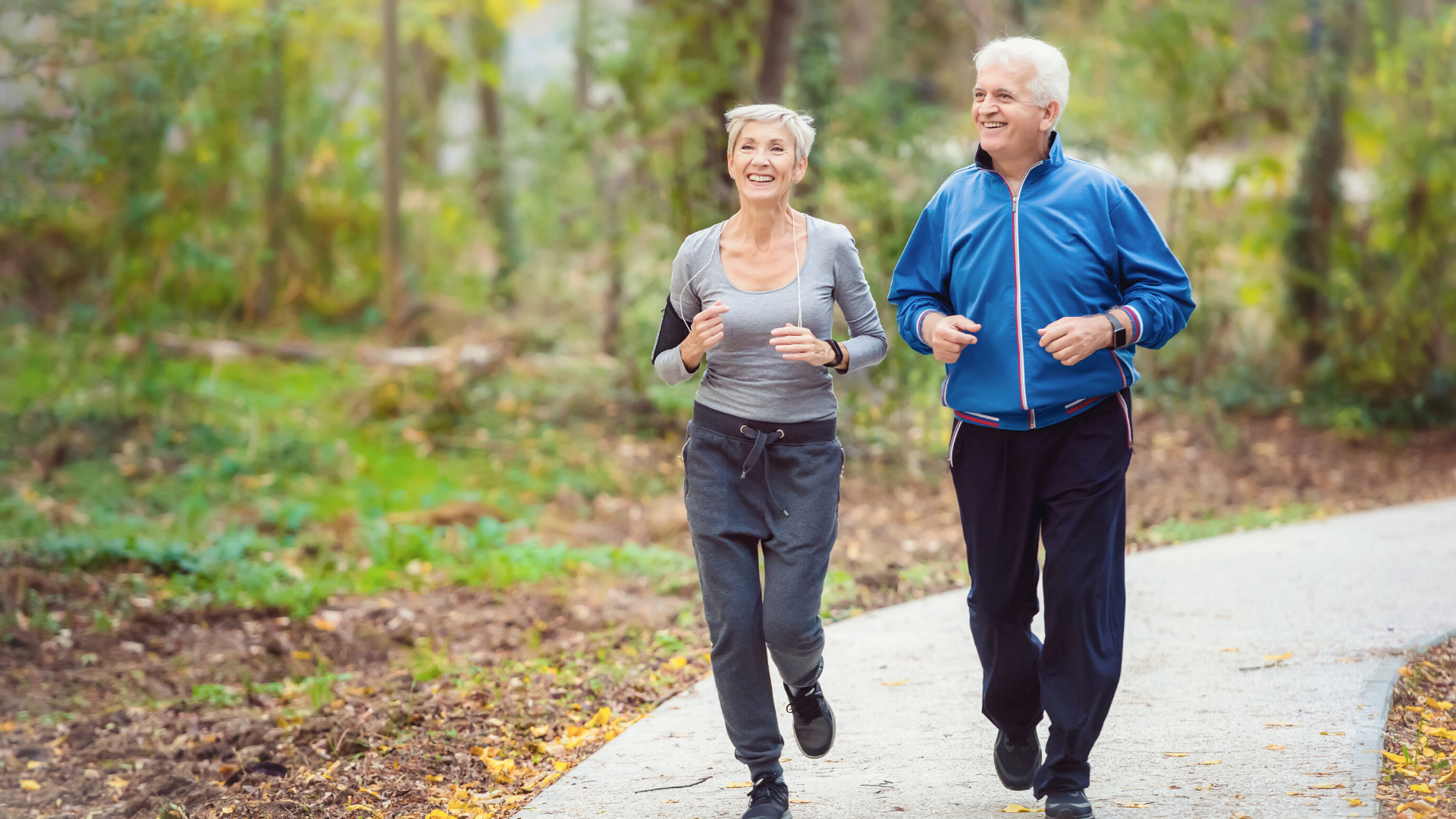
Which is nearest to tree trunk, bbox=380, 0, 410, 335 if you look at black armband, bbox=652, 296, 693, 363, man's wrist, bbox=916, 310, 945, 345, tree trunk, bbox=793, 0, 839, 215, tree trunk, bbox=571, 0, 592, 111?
tree trunk, bbox=571, 0, 592, 111

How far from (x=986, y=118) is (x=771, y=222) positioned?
627 mm

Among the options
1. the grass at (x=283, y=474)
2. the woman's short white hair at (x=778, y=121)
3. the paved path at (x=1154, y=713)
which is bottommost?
the grass at (x=283, y=474)

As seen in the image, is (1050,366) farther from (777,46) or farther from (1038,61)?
(777,46)

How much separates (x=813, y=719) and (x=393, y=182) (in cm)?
1148

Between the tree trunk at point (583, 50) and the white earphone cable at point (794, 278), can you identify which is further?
the tree trunk at point (583, 50)

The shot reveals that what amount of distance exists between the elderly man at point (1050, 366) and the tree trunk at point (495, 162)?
1053cm

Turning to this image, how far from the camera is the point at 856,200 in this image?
28.0ft

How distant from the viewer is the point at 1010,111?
131 inches

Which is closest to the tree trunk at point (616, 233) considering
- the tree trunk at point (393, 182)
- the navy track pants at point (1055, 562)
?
the tree trunk at point (393, 182)

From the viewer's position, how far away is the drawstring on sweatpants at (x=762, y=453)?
3508 millimetres

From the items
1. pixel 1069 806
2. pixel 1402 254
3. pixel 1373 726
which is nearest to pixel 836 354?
pixel 1069 806

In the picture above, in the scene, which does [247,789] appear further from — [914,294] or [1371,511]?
[1371,511]

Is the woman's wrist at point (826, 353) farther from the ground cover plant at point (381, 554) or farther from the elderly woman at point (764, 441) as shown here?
the ground cover plant at point (381, 554)

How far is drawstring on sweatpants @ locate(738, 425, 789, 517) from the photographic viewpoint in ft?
11.5
